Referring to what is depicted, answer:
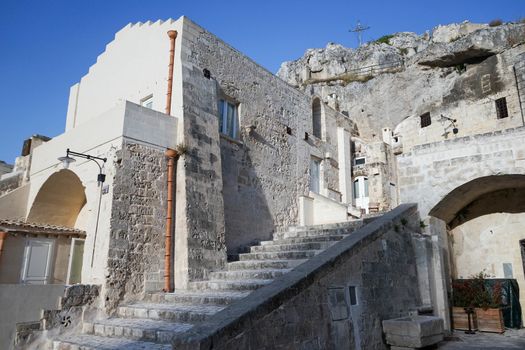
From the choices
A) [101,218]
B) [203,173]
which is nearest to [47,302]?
[101,218]

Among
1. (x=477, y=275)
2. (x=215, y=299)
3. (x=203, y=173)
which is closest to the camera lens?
(x=215, y=299)

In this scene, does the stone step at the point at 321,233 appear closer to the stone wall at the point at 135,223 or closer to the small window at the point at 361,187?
the stone wall at the point at 135,223

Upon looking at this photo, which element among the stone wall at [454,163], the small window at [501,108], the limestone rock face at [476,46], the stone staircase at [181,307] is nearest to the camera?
the stone staircase at [181,307]

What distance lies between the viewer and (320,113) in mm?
16562

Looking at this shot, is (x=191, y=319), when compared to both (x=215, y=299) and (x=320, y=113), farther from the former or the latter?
(x=320, y=113)

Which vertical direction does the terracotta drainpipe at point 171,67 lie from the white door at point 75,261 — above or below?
above

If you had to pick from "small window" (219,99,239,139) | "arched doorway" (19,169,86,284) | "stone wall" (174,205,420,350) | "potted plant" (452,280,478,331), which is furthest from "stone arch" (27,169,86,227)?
"potted plant" (452,280,478,331)

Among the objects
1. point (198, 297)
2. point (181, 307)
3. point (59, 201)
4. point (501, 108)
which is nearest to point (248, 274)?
point (198, 297)

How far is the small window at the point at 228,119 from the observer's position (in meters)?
10.8

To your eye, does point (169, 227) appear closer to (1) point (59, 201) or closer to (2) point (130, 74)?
(1) point (59, 201)

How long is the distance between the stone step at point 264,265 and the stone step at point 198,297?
1.17 meters

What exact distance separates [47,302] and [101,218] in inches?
66.1

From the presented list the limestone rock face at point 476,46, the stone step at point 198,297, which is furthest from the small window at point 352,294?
the limestone rock face at point 476,46

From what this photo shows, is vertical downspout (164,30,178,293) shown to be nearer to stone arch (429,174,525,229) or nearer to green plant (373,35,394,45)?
stone arch (429,174,525,229)
